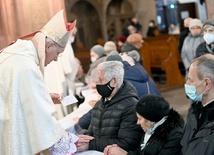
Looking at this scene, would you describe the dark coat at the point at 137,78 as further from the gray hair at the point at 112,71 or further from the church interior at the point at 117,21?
the church interior at the point at 117,21

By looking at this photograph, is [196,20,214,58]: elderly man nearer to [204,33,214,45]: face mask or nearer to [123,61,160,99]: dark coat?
[204,33,214,45]: face mask

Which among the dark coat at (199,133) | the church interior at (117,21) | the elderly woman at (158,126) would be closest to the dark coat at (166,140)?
the elderly woman at (158,126)

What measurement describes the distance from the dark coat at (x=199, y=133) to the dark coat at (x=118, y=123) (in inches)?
23.7

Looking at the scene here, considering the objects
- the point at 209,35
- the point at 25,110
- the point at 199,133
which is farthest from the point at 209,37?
the point at 25,110

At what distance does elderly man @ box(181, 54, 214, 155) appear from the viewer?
2.53 m

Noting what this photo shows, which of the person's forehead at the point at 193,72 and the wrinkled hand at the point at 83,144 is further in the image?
the wrinkled hand at the point at 83,144

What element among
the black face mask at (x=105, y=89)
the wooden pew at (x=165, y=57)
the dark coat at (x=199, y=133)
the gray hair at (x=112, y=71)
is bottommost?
the wooden pew at (x=165, y=57)

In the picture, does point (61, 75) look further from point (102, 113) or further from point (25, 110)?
point (25, 110)

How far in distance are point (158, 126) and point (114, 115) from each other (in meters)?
0.49

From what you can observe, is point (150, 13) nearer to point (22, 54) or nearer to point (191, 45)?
point (191, 45)

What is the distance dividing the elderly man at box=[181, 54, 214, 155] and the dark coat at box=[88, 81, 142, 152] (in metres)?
0.61

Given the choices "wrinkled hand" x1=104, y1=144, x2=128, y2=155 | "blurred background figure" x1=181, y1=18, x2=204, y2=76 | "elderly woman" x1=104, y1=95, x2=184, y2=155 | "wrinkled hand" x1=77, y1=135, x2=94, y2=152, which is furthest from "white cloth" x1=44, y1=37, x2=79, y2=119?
"elderly woman" x1=104, y1=95, x2=184, y2=155

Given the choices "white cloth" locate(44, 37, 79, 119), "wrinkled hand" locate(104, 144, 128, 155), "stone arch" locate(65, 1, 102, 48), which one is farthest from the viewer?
"stone arch" locate(65, 1, 102, 48)

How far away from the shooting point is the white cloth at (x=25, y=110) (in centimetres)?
269
